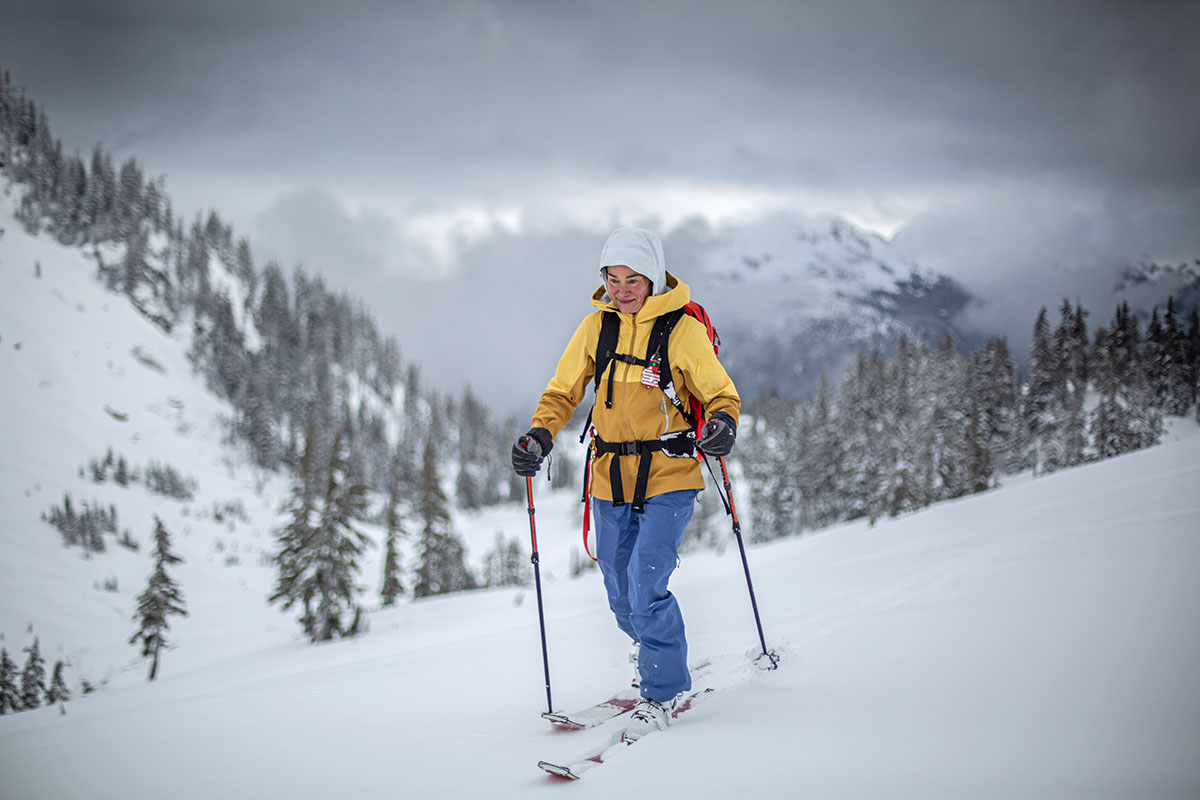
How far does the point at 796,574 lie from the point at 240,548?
65.4 metres

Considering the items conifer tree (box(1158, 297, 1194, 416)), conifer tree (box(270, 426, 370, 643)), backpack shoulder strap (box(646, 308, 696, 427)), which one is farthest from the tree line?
backpack shoulder strap (box(646, 308, 696, 427))

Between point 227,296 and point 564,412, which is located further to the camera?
point 227,296

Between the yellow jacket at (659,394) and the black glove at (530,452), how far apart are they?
9 cm

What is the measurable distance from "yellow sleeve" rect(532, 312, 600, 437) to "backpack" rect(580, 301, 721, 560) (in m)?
0.11

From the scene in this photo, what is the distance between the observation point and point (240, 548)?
60.7 m

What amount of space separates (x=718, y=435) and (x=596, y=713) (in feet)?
6.19

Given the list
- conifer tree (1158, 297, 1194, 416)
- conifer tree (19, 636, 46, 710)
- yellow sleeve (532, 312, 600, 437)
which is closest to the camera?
yellow sleeve (532, 312, 600, 437)

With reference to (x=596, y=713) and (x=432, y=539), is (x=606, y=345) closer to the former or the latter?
(x=596, y=713)

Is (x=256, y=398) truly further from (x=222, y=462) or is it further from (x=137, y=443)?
(x=137, y=443)

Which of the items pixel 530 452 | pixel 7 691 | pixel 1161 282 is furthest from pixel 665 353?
pixel 7 691

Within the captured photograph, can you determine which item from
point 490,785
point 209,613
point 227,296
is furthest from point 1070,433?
point 227,296

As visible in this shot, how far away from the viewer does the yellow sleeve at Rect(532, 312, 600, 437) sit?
397cm

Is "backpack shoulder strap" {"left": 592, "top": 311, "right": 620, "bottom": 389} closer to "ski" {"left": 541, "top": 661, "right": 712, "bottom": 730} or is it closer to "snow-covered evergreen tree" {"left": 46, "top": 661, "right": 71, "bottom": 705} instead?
"ski" {"left": 541, "top": 661, "right": 712, "bottom": 730}

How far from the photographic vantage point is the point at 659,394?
146 inches
